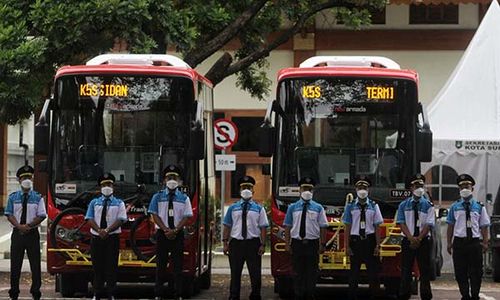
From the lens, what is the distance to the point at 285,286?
52.0 feet

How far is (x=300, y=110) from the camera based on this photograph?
14930mm

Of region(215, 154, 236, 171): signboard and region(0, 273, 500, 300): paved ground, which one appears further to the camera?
region(215, 154, 236, 171): signboard

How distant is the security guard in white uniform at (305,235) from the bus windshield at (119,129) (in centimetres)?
179

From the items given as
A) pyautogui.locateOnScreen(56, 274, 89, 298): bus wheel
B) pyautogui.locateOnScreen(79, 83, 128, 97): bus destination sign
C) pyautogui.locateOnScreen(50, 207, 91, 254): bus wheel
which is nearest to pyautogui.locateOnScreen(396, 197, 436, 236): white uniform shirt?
pyautogui.locateOnScreen(79, 83, 128, 97): bus destination sign

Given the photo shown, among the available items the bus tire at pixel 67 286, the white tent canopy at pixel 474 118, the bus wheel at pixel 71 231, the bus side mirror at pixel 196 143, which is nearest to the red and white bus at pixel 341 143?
the bus side mirror at pixel 196 143

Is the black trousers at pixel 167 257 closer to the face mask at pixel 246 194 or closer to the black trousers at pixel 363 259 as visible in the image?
the face mask at pixel 246 194

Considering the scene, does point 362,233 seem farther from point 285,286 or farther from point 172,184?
point 172,184

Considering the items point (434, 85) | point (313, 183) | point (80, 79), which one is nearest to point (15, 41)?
point (80, 79)

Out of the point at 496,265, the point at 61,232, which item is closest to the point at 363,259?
the point at 61,232

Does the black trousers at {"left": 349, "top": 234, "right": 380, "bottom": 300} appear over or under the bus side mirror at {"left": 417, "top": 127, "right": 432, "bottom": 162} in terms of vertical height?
under

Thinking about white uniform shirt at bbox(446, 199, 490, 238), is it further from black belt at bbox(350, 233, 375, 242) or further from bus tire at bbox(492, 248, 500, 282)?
bus tire at bbox(492, 248, 500, 282)

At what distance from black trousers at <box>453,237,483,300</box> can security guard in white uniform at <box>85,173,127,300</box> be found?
15.1 feet

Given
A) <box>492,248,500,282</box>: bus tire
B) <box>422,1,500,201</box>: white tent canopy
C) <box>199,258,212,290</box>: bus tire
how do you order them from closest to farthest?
<box>199,258,212,290</box>: bus tire
<box>492,248,500,282</box>: bus tire
<box>422,1,500,201</box>: white tent canopy

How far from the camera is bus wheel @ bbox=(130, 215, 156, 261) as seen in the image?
1473cm
